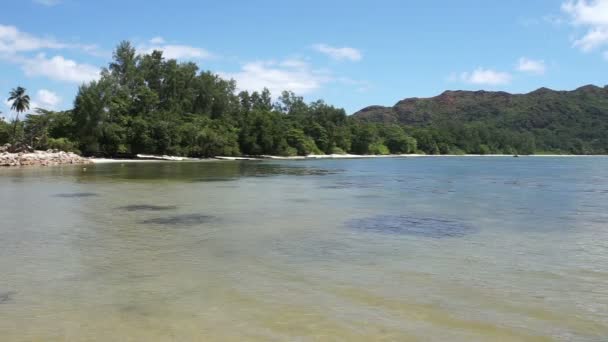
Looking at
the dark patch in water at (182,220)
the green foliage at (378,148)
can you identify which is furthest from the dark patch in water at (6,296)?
the green foliage at (378,148)

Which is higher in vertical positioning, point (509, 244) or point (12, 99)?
point (12, 99)

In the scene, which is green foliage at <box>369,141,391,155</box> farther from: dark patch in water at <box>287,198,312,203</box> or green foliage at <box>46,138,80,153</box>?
dark patch in water at <box>287,198,312,203</box>

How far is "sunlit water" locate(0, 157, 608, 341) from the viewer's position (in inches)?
293

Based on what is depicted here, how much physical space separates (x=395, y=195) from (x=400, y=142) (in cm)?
14523

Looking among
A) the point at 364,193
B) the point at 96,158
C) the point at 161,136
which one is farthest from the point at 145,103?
the point at 364,193

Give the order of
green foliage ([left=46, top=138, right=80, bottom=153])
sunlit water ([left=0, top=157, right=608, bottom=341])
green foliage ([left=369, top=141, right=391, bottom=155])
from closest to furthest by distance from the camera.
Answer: sunlit water ([left=0, top=157, right=608, bottom=341]), green foliage ([left=46, top=138, right=80, bottom=153]), green foliage ([left=369, top=141, right=391, bottom=155])

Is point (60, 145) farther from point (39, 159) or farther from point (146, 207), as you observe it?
point (146, 207)

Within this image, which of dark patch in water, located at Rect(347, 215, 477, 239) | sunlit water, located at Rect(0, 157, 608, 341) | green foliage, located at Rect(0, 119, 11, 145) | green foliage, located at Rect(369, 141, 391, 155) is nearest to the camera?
sunlit water, located at Rect(0, 157, 608, 341)

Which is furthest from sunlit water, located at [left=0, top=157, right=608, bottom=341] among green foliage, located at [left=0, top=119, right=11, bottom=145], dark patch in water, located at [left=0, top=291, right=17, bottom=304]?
green foliage, located at [left=0, top=119, right=11, bottom=145]

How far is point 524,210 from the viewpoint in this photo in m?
23.2

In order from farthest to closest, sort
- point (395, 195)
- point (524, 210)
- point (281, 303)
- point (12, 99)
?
1. point (12, 99)
2. point (395, 195)
3. point (524, 210)
4. point (281, 303)

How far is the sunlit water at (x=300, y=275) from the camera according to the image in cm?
744

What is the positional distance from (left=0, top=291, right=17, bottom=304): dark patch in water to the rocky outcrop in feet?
207

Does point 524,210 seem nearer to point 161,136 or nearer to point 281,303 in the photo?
point 281,303
